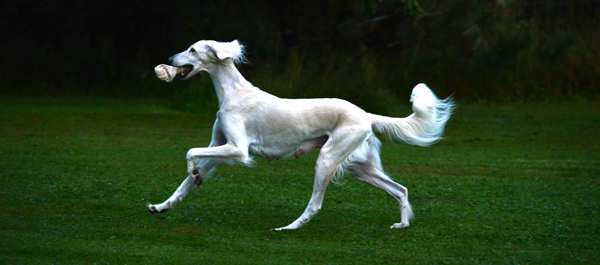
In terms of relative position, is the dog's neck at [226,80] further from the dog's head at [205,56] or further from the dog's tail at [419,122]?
the dog's tail at [419,122]

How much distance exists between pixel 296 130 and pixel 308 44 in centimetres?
1399

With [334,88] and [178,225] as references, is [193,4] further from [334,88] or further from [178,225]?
[178,225]

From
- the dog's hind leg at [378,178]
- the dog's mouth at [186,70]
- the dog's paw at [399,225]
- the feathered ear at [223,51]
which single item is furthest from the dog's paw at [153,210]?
the dog's paw at [399,225]

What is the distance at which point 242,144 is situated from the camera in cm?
621

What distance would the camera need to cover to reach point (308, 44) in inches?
793

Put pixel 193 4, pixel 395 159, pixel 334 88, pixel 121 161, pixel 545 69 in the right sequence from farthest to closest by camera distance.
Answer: pixel 193 4
pixel 545 69
pixel 334 88
pixel 395 159
pixel 121 161

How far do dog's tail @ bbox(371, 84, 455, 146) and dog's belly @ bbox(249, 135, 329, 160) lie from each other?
511 mm

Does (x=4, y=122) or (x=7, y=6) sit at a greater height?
(x=7, y=6)

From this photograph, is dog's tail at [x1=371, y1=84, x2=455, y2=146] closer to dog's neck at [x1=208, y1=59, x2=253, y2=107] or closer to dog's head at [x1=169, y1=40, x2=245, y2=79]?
dog's neck at [x1=208, y1=59, x2=253, y2=107]

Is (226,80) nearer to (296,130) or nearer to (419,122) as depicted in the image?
(296,130)

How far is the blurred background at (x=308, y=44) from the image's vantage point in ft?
62.3

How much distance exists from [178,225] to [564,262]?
2802mm

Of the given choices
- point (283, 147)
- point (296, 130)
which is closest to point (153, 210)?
point (283, 147)

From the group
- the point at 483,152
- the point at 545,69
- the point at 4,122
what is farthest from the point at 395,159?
the point at 545,69
